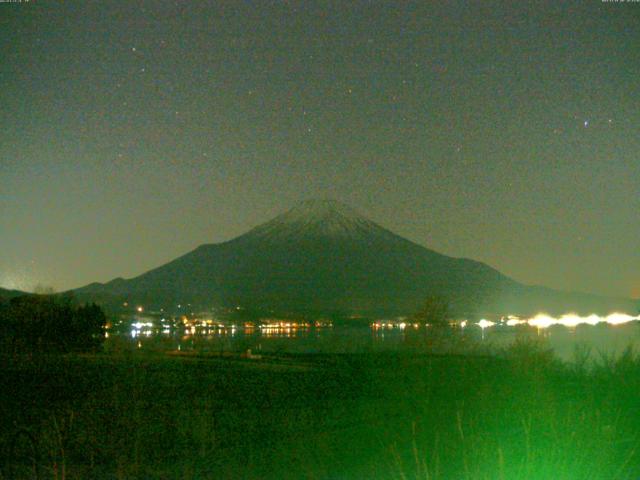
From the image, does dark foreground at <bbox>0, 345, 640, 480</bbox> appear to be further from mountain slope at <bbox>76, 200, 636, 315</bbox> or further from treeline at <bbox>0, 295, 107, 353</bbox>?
mountain slope at <bbox>76, 200, 636, 315</bbox>

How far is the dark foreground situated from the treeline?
725 inches

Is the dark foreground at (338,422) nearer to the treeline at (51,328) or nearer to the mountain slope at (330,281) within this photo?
the treeline at (51,328)

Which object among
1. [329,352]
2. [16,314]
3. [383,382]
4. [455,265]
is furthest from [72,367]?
[455,265]

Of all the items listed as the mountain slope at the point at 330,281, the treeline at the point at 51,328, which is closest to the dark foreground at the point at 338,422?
the treeline at the point at 51,328

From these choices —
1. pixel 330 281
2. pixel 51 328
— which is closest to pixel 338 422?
pixel 51 328

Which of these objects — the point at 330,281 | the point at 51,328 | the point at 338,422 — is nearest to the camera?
the point at 338,422

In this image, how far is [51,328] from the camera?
154 feet

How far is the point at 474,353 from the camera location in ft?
96.6

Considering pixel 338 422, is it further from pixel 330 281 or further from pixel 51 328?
pixel 330 281

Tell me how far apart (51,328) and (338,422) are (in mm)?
33842

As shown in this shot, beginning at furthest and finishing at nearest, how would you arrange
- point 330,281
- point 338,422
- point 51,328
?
point 330,281 < point 51,328 < point 338,422

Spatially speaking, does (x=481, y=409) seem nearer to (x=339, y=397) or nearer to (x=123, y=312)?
(x=339, y=397)

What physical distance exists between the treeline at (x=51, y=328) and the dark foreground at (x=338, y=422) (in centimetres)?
1840

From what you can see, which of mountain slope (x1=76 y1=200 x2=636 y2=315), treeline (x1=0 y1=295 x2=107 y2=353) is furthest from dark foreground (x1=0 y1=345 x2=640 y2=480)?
mountain slope (x1=76 y1=200 x2=636 y2=315)
